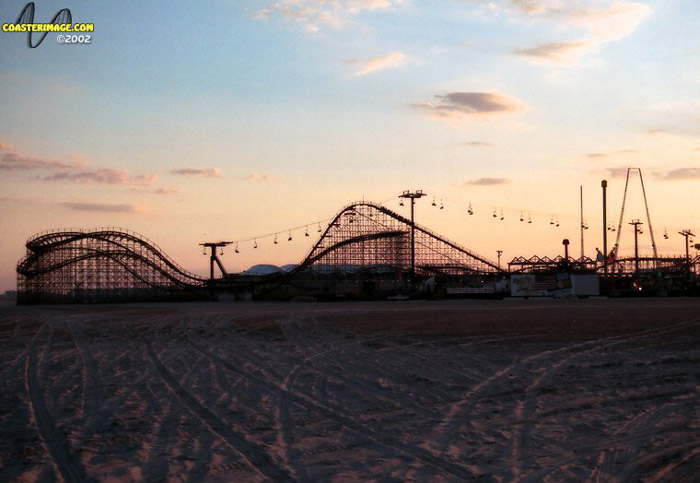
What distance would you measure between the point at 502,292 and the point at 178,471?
206 ft

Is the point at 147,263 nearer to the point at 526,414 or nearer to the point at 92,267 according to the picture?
the point at 92,267

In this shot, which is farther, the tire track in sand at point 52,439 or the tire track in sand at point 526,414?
the tire track in sand at point 526,414

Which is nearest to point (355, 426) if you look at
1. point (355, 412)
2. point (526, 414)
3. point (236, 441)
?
point (355, 412)

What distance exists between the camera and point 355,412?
819 cm

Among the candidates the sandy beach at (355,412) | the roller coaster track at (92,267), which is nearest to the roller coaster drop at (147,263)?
the roller coaster track at (92,267)

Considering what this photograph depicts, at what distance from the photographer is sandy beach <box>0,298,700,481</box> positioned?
5965 millimetres

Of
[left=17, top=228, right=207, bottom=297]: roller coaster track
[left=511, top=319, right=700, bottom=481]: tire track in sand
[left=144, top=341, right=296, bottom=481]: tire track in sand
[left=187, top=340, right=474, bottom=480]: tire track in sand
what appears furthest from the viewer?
[left=17, top=228, right=207, bottom=297]: roller coaster track

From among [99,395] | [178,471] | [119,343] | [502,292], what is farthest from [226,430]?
[502,292]

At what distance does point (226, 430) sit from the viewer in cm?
728

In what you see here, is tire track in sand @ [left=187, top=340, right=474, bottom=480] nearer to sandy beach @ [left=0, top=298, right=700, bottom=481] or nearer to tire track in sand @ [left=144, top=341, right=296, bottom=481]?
sandy beach @ [left=0, top=298, right=700, bottom=481]

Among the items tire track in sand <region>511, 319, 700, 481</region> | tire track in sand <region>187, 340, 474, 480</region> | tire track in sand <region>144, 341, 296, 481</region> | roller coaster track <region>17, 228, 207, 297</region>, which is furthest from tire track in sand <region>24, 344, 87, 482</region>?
roller coaster track <region>17, 228, 207, 297</region>

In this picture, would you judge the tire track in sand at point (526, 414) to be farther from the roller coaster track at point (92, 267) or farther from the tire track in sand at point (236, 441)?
the roller coaster track at point (92, 267)

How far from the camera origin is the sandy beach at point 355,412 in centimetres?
596

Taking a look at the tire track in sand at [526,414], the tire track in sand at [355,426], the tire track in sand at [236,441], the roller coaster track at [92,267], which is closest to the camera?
the tire track in sand at [236,441]
